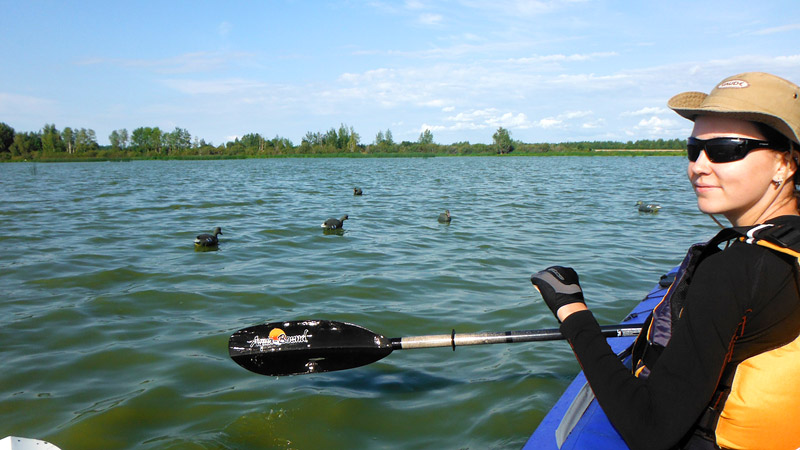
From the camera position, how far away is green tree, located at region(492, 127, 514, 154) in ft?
350

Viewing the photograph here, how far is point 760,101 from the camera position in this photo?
146cm

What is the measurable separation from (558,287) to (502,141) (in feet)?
359

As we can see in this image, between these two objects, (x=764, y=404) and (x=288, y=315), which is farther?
(x=288, y=315)

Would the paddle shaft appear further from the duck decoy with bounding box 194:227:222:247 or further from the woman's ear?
the duck decoy with bounding box 194:227:222:247

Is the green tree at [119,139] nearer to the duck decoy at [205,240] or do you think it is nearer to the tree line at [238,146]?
the tree line at [238,146]

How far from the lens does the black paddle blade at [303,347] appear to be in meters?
3.21

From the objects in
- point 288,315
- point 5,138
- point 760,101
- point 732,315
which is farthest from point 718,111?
point 5,138

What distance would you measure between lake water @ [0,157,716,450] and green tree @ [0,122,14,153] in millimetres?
79574

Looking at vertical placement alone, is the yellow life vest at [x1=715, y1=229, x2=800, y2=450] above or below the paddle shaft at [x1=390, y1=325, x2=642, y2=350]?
above

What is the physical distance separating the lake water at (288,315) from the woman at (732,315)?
6.29 ft

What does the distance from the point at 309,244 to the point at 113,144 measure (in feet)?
344

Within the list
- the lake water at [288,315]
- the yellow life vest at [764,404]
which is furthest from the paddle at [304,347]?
the yellow life vest at [764,404]

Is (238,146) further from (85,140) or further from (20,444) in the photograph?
(20,444)

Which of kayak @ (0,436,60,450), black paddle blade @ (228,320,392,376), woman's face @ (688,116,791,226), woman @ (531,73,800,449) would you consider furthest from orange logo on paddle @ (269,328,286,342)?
woman's face @ (688,116,791,226)
